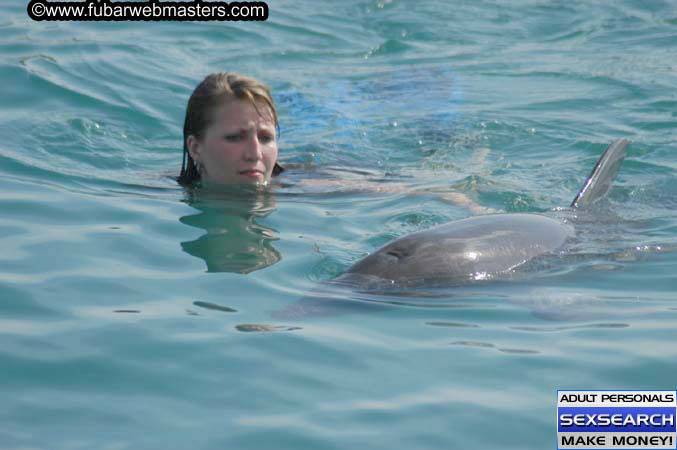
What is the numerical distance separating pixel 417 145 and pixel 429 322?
4.28 m

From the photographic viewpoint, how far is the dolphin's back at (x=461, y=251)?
458 cm

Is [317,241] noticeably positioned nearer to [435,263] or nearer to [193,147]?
[435,263]

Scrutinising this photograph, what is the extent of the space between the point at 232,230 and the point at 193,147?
4.52ft

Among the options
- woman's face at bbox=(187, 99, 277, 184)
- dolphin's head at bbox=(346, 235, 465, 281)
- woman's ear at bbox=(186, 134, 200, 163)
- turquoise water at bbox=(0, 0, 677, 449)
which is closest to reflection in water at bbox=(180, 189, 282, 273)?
turquoise water at bbox=(0, 0, 677, 449)

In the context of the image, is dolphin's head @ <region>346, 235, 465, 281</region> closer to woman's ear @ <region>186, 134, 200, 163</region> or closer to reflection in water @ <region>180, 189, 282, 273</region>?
reflection in water @ <region>180, 189, 282, 273</region>

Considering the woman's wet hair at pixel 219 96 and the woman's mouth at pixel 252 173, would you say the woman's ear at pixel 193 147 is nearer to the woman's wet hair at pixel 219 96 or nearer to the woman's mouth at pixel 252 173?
the woman's wet hair at pixel 219 96

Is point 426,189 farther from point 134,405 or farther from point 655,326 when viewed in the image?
point 134,405

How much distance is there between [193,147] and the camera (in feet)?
23.0

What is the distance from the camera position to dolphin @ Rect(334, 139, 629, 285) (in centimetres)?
457

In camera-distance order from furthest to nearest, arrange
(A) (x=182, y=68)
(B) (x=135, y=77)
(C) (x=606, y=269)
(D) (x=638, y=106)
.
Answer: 1. (A) (x=182, y=68)
2. (B) (x=135, y=77)
3. (D) (x=638, y=106)
4. (C) (x=606, y=269)

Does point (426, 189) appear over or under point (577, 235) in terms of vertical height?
over

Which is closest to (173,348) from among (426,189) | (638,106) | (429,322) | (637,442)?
(429,322)

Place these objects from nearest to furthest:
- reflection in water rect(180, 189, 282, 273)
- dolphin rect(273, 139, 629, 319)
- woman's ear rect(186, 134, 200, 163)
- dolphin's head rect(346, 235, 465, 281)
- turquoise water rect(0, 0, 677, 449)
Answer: turquoise water rect(0, 0, 677, 449) < dolphin rect(273, 139, 629, 319) < dolphin's head rect(346, 235, 465, 281) < reflection in water rect(180, 189, 282, 273) < woman's ear rect(186, 134, 200, 163)

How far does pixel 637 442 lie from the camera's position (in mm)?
3316
